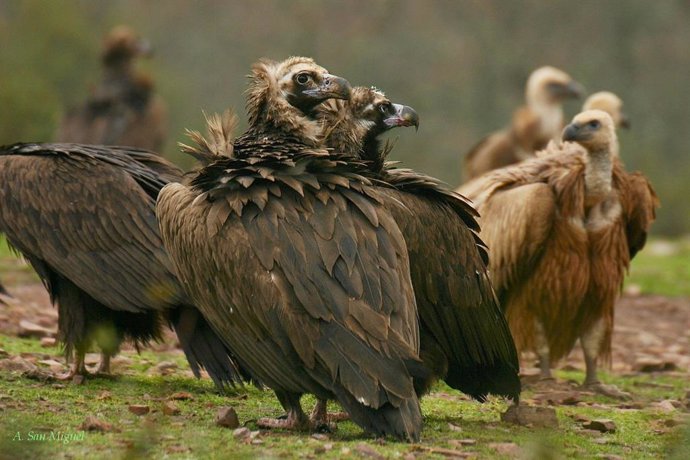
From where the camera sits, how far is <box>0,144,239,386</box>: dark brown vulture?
7254mm

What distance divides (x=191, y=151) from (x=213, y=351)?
1243mm

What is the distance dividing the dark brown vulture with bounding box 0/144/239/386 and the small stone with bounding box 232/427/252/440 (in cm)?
150

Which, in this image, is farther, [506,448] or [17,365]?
[17,365]

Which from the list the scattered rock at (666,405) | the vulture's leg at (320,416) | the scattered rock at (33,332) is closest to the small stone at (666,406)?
the scattered rock at (666,405)

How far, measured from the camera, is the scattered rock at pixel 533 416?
6539 mm

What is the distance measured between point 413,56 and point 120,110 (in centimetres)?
1489

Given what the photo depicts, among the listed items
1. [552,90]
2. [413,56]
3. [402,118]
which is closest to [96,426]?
[402,118]

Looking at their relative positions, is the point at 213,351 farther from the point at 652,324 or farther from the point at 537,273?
the point at 652,324

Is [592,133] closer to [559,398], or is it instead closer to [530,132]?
[559,398]

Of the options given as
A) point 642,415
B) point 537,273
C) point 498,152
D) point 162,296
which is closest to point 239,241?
point 162,296

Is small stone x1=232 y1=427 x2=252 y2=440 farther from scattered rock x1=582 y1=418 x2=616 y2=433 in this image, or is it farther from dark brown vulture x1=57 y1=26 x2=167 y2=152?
dark brown vulture x1=57 y1=26 x2=167 y2=152

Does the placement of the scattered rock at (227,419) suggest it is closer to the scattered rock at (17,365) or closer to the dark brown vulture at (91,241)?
the dark brown vulture at (91,241)

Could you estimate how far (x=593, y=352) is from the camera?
9.04 m

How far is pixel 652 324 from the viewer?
12.7 m
